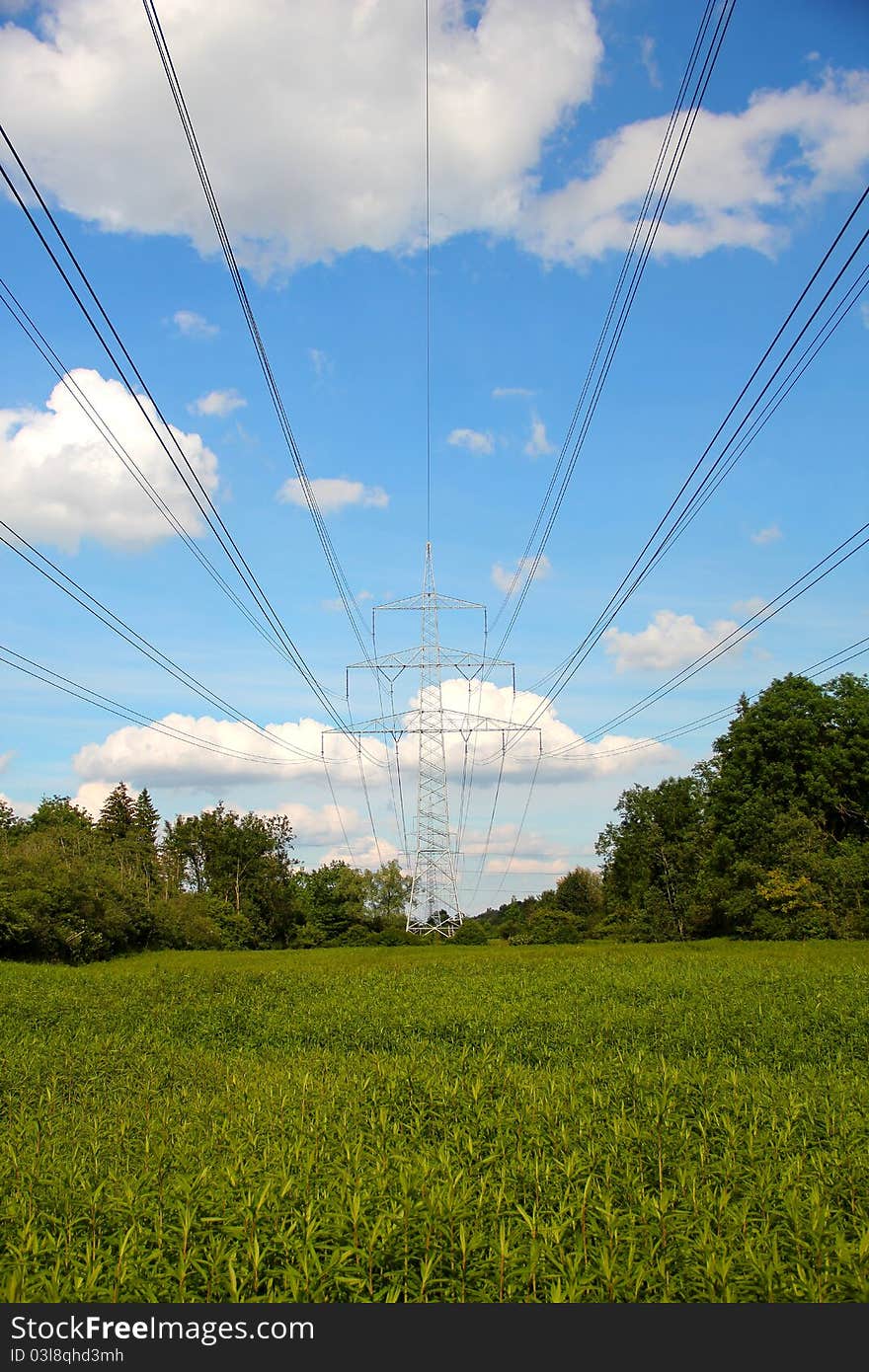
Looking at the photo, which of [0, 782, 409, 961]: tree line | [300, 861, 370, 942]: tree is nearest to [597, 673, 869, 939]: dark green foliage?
[0, 782, 409, 961]: tree line

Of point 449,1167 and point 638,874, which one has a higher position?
point 638,874

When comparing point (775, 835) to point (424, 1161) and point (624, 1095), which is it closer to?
point (624, 1095)

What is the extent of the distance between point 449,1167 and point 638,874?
84746 millimetres

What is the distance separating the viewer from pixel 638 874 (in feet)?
289

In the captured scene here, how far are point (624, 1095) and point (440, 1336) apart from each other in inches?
256

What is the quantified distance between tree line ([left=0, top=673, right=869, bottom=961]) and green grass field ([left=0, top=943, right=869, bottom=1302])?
39460mm

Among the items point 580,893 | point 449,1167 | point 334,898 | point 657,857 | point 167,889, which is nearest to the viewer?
point 449,1167

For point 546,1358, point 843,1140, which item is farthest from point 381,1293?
point 843,1140

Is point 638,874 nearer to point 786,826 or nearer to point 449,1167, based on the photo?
point 786,826

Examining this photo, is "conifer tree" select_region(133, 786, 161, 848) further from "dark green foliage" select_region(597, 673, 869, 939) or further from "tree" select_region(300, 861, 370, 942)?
"dark green foliage" select_region(597, 673, 869, 939)

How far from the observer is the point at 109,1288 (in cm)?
550

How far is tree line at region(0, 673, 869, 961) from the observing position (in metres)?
54.8

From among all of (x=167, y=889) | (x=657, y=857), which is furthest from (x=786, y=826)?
(x=167, y=889)

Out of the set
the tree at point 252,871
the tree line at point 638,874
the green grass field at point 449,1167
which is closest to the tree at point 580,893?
the tree line at point 638,874
